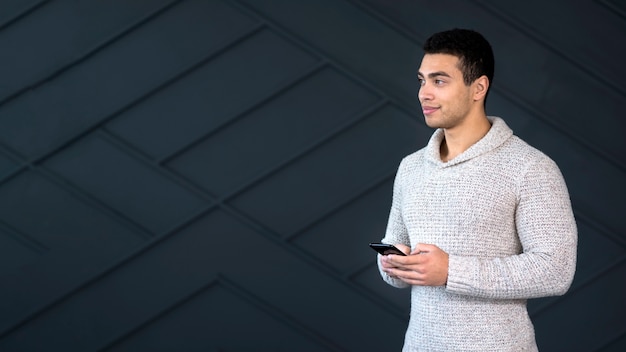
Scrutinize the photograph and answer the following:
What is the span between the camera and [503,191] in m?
1.56

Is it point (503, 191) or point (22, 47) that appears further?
point (22, 47)

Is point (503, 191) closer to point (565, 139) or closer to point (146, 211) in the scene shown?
point (565, 139)

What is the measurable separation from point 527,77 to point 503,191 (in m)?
1.49

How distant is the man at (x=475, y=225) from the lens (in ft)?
4.97

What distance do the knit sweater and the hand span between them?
2 cm

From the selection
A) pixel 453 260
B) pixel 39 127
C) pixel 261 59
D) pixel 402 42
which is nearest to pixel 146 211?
pixel 39 127

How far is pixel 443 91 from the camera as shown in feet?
5.31

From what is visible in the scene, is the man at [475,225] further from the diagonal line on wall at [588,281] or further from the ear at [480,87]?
the diagonal line on wall at [588,281]

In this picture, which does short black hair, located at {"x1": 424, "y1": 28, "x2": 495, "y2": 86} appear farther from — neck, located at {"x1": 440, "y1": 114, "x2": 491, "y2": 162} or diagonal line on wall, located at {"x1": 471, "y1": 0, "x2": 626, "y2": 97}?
diagonal line on wall, located at {"x1": 471, "y1": 0, "x2": 626, "y2": 97}

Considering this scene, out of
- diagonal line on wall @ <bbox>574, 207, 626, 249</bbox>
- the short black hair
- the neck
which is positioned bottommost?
the neck

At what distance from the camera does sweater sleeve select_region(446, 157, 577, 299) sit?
1.51 metres

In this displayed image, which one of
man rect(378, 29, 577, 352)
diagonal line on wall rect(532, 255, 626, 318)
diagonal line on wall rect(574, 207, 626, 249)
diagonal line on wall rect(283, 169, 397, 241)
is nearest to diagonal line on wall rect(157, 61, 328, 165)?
diagonal line on wall rect(283, 169, 397, 241)

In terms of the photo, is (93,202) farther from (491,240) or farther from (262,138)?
(491,240)

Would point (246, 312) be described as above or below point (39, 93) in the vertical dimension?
below
